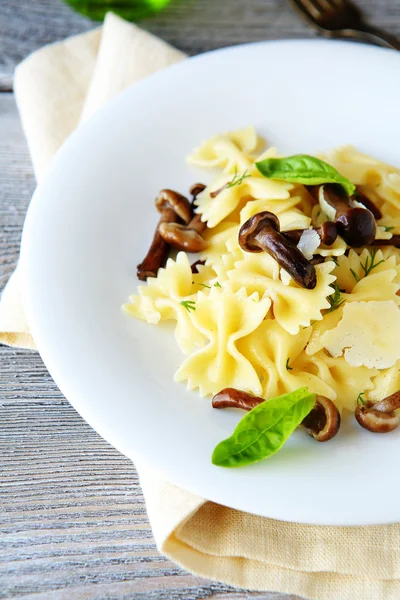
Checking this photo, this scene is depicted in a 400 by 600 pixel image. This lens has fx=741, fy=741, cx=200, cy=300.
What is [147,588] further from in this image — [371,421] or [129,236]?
[129,236]

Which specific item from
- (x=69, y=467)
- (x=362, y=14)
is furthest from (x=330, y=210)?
(x=362, y=14)

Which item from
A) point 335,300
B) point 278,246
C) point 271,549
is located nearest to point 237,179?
point 278,246

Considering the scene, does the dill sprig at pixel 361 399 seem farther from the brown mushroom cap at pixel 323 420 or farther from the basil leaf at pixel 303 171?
the basil leaf at pixel 303 171

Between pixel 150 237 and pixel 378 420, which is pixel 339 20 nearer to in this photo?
pixel 150 237

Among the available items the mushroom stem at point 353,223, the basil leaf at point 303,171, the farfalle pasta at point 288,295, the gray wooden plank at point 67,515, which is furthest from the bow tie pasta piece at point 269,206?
the gray wooden plank at point 67,515

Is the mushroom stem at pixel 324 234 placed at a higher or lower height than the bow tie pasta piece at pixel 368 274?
higher

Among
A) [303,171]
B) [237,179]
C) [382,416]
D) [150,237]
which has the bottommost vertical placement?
[150,237]
